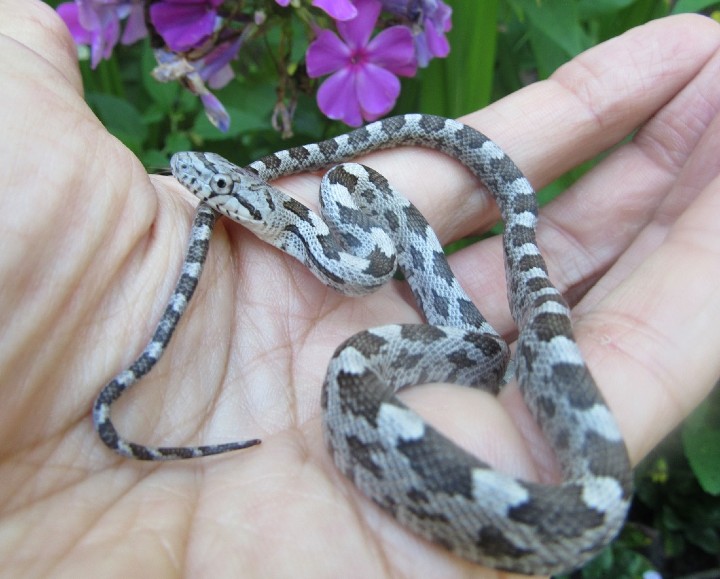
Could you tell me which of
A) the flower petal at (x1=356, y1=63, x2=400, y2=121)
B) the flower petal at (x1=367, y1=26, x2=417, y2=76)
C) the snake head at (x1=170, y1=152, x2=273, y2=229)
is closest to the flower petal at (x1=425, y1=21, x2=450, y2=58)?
the flower petal at (x1=367, y1=26, x2=417, y2=76)

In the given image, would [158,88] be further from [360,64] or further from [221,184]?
[360,64]

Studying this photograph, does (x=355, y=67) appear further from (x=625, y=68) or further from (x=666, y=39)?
(x=666, y=39)

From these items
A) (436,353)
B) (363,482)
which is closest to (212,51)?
(436,353)

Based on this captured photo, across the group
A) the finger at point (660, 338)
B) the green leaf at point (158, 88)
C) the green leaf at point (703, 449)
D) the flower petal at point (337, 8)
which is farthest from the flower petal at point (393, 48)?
the green leaf at point (703, 449)

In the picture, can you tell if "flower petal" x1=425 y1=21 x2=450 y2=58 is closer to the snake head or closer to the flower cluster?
the flower cluster

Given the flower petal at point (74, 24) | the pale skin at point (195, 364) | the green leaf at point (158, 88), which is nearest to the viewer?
the pale skin at point (195, 364)

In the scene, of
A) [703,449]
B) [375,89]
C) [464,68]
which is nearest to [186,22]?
[375,89]

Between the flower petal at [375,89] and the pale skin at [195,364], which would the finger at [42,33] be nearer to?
the pale skin at [195,364]
